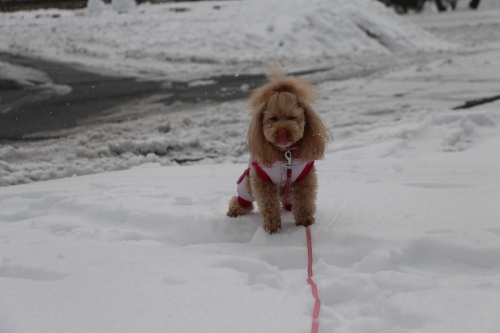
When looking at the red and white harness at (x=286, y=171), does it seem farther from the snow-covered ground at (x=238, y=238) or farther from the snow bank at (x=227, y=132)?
the snow bank at (x=227, y=132)

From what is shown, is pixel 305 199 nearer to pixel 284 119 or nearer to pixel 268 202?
pixel 268 202

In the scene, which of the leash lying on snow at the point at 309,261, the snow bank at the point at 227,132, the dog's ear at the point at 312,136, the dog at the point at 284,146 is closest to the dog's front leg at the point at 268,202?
the dog at the point at 284,146

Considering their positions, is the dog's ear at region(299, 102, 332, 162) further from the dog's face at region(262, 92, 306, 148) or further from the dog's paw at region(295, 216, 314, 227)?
the dog's paw at region(295, 216, 314, 227)

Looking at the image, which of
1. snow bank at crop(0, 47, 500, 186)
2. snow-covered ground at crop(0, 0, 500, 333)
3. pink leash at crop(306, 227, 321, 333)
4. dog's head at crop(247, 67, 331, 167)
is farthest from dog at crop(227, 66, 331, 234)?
snow bank at crop(0, 47, 500, 186)

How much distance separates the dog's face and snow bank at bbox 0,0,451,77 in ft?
29.3

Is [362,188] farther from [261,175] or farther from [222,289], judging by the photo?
[222,289]

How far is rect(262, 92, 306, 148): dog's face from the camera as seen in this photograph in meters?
2.86

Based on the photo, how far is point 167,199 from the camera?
3996mm

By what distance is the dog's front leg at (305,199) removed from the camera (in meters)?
3.25

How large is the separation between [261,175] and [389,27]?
13.5 meters

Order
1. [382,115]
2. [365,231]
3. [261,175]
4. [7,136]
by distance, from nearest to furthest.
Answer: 1. [365,231]
2. [261,175]
3. [7,136]
4. [382,115]

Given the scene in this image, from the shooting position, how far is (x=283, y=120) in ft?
9.57

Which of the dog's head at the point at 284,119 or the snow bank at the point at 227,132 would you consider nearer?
the dog's head at the point at 284,119

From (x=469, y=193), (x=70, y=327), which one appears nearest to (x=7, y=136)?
(x=70, y=327)
